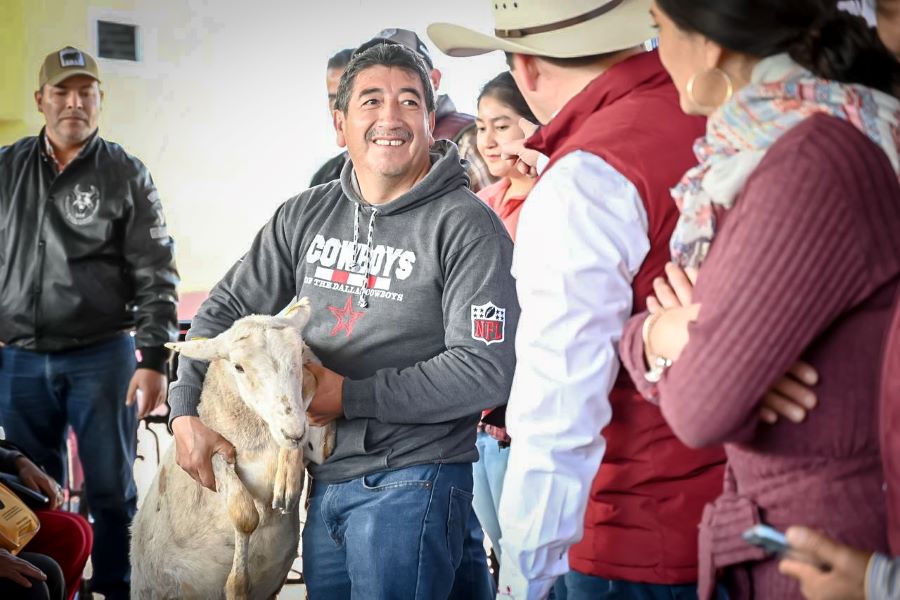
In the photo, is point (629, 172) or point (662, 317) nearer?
point (662, 317)

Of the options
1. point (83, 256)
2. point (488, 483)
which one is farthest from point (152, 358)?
point (488, 483)

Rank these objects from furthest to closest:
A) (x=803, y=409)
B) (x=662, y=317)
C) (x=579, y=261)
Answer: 1. (x=579, y=261)
2. (x=662, y=317)
3. (x=803, y=409)

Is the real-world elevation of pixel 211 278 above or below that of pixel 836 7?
below

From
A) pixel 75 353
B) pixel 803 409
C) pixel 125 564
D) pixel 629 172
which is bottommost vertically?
pixel 125 564

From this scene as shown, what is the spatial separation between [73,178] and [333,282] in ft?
6.98

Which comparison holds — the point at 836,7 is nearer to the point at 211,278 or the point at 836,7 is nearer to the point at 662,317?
the point at 662,317

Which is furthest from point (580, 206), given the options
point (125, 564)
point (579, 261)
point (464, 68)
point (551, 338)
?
point (464, 68)

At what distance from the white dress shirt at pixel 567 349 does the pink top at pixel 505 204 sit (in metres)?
1.64

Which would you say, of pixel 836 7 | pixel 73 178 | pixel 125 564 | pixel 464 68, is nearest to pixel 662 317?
pixel 836 7

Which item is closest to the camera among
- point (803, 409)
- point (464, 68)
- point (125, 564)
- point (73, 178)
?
point (803, 409)

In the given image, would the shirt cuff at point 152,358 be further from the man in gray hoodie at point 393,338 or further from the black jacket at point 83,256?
the man in gray hoodie at point 393,338

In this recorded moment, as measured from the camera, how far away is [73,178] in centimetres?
403

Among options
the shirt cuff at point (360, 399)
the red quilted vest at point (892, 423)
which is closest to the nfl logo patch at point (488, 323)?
the shirt cuff at point (360, 399)

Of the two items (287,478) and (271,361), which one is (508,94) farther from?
(287,478)
